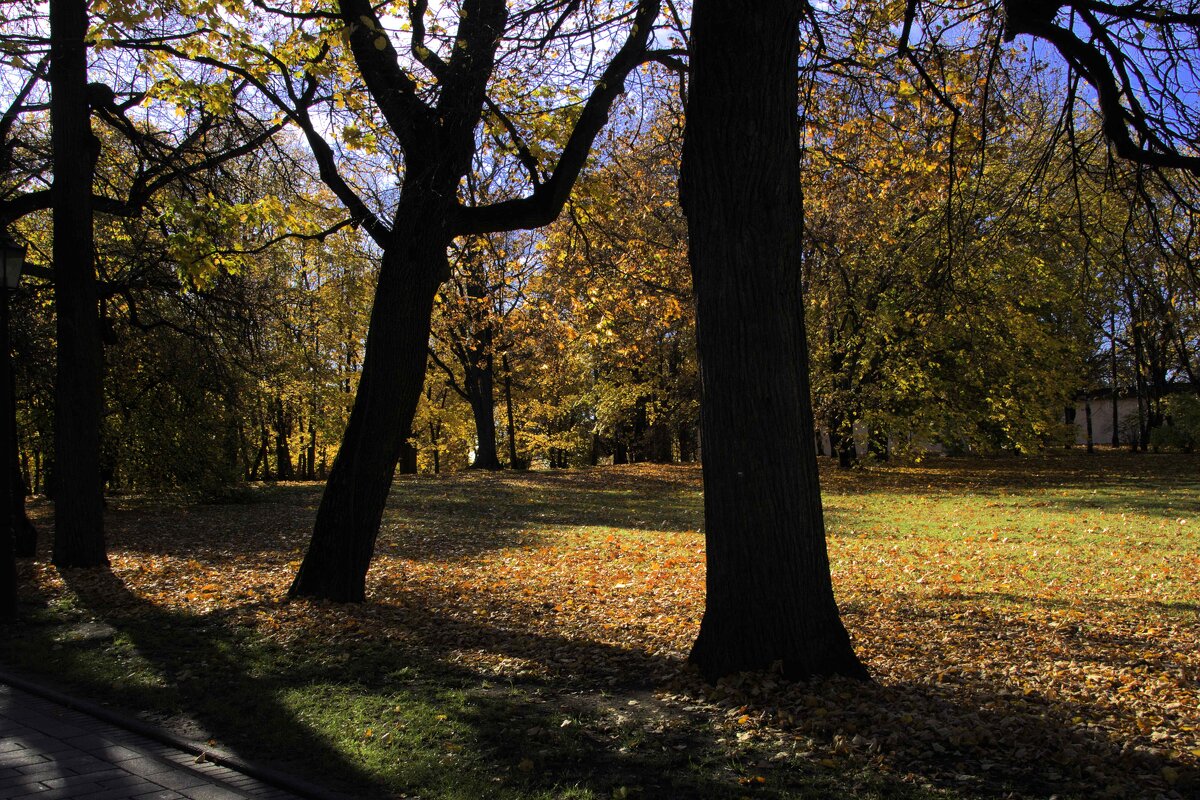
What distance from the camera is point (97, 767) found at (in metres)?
4.45

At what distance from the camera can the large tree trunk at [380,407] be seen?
312 inches

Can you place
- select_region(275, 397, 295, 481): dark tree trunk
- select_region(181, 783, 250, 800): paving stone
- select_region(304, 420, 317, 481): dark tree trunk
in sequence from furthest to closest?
1. select_region(304, 420, 317, 481): dark tree trunk
2. select_region(275, 397, 295, 481): dark tree trunk
3. select_region(181, 783, 250, 800): paving stone

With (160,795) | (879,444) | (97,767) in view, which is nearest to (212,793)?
(160,795)

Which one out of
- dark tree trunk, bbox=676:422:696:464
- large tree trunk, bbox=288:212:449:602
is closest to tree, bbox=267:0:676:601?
large tree trunk, bbox=288:212:449:602

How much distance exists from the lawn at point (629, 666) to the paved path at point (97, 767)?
29 centimetres

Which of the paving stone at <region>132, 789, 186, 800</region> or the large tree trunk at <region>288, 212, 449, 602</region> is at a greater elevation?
the large tree trunk at <region>288, 212, 449, 602</region>

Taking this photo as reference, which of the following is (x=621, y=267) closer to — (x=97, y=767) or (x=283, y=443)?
(x=97, y=767)

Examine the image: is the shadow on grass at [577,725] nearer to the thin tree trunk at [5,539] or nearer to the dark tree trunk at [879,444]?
the thin tree trunk at [5,539]

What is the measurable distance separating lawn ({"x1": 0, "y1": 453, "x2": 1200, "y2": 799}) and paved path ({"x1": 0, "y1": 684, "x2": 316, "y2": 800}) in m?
0.29

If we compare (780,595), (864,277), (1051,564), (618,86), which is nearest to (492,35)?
(618,86)

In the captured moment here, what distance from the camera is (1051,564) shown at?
10922 millimetres

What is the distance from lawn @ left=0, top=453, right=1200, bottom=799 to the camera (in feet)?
13.6

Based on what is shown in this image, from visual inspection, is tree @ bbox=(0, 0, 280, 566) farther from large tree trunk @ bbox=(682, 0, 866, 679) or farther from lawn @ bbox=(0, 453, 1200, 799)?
large tree trunk @ bbox=(682, 0, 866, 679)

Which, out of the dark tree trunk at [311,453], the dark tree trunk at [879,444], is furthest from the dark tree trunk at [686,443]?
the dark tree trunk at [311,453]
